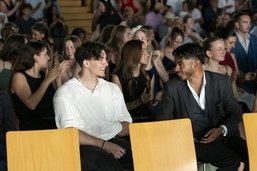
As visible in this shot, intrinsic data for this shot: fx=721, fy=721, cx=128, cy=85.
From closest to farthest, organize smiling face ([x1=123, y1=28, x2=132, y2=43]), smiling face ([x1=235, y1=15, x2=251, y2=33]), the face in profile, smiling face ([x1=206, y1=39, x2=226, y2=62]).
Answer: smiling face ([x1=206, y1=39, x2=226, y2=62]), the face in profile, smiling face ([x1=123, y1=28, x2=132, y2=43]), smiling face ([x1=235, y1=15, x2=251, y2=33])

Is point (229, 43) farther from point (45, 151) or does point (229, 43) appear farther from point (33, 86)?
point (45, 151)

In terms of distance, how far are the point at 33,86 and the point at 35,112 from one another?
211mm

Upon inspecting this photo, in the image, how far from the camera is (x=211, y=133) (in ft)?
16.8

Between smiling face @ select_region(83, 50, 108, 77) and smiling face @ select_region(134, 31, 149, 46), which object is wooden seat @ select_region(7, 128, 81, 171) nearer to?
smiling face @ select_region(83, 50, 108, 77)

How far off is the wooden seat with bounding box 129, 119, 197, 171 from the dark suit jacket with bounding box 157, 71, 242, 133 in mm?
622

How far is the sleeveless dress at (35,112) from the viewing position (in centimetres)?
576

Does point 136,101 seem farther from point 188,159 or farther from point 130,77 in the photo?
point 188,159

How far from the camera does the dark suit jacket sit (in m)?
5.18

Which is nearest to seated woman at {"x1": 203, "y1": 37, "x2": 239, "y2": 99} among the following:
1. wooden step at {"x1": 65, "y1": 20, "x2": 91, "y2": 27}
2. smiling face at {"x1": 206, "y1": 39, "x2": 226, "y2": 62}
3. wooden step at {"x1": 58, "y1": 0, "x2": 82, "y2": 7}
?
smiling face at {"x1": 206, "y1": 39, "x2": 226, "y2": 62}

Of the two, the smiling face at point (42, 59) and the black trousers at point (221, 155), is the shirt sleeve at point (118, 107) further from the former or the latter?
the smiling face at point (42, 59)

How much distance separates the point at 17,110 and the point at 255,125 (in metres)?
2.10

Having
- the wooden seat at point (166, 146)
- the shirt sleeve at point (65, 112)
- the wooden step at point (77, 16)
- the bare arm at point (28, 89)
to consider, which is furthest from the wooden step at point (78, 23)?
the wooden seat at point (166, 146)

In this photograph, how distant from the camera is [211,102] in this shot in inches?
206

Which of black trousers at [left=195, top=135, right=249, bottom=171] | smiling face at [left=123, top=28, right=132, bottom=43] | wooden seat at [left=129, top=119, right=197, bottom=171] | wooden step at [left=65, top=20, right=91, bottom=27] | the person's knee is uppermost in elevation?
smiling face at [left=123, top=28, right=132, bottom=43]
